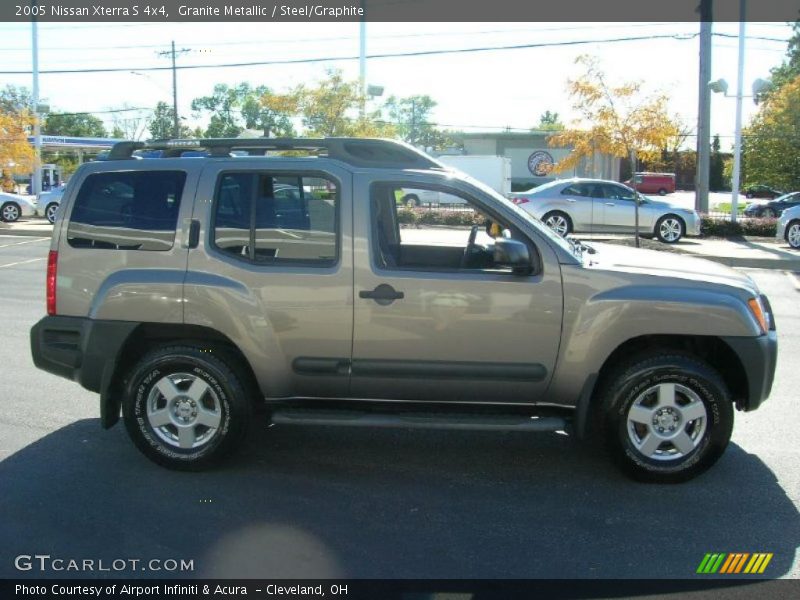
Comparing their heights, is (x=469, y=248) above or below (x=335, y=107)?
below

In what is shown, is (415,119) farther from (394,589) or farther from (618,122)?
(394,589)

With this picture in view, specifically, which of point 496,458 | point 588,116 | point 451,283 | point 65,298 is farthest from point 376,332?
point 588,116

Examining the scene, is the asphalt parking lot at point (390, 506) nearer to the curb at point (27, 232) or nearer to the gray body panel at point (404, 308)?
the gray body panel at point (404, 308)

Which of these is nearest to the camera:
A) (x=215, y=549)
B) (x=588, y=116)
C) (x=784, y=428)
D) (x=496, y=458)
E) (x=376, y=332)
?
(x=215, y=549)

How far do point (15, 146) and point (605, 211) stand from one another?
21437mm

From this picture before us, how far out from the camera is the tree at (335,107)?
25.3 metres

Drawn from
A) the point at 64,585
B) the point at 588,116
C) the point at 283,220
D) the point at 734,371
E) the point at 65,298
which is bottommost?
the point at 64,585

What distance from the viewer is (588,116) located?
20047 millimetres

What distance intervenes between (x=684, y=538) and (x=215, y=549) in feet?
7.96

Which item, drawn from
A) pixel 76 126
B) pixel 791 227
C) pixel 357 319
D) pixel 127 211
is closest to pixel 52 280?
pixel 127 211

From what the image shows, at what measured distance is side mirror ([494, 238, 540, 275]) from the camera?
4.62 metres

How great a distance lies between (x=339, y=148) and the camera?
5.01 meters

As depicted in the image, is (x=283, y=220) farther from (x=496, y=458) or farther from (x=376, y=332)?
(x=496, y=458)

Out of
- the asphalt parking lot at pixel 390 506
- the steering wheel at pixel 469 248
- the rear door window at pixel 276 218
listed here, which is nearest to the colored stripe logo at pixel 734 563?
the asphalt parking lot at pixel 390 506
